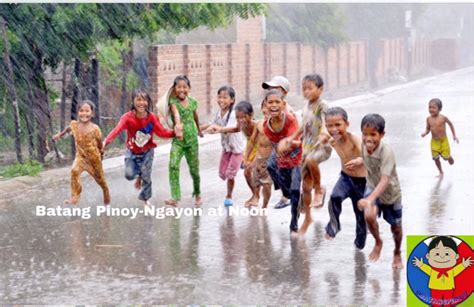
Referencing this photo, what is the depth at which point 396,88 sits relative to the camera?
4256cm

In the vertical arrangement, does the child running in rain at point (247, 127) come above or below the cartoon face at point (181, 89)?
below

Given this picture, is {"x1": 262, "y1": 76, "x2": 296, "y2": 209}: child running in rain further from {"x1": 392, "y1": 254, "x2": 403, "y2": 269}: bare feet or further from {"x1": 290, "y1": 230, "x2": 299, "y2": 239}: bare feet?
{"x1": 392, "y1": 254, "x2": 403, "y2": 269}: bare feet

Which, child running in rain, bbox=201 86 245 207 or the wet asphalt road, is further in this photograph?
child running in rain, bbox=201 86 245 207

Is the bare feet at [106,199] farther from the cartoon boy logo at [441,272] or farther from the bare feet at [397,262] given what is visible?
the cartoon boy logo at [441,272]

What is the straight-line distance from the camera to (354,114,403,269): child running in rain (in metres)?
8.04

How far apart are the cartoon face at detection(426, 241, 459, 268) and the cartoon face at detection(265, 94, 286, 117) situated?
343 cm

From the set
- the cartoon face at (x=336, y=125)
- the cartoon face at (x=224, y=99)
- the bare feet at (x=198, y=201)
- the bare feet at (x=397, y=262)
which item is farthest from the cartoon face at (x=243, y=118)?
the bare feet at (x=397, y=262)

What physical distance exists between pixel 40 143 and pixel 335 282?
30.9 feet

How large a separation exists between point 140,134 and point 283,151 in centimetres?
189

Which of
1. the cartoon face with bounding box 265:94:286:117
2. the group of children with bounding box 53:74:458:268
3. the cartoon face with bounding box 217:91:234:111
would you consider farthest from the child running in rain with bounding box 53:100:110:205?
the cartoon face with bounding box 265:94:286:117

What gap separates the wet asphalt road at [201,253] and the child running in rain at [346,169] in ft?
0.98

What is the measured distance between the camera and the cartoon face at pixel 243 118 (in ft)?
35.8

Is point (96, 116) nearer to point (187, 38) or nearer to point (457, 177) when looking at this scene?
point (457, 177)

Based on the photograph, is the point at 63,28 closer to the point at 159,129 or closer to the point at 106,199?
the point at 106,199
